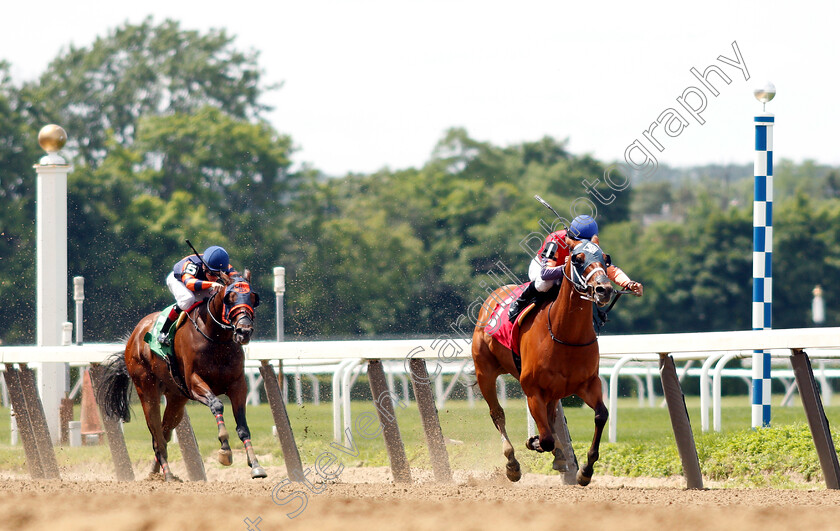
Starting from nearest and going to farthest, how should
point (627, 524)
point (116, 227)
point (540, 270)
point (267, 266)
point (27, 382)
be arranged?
1. point (627, 524)
2. point (540, 270)
3. point (27, 382)
4. point (116, 227)
5. point (267, 266)

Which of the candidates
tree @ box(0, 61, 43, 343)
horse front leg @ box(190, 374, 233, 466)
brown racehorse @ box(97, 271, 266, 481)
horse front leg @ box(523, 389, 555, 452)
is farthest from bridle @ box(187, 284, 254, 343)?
tree @ box(0, 61, 43, 343)

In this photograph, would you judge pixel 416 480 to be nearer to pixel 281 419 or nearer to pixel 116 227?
pixel 281 419

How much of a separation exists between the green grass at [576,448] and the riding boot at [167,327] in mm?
1360

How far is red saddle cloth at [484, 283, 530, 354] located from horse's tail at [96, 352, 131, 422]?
294 centimetres

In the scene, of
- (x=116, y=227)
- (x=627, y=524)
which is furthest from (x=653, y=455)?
(x=116, y=227)

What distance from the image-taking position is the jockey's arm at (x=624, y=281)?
5.77 m

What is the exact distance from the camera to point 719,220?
43375mm

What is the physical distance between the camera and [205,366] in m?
7.42

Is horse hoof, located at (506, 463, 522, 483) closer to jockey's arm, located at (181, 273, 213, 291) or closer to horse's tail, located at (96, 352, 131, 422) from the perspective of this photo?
jockey's arm, located at (181, 273, 213, 291)

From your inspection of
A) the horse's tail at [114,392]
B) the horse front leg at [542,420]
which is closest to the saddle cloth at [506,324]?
the horse front leg at [542,420]

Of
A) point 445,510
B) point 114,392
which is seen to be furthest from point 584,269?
point 114,392

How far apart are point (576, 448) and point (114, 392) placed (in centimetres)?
339

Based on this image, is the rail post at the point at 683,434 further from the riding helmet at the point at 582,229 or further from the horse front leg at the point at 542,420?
the riding helmet at the point at 582,229

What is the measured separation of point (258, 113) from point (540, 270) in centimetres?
3669
